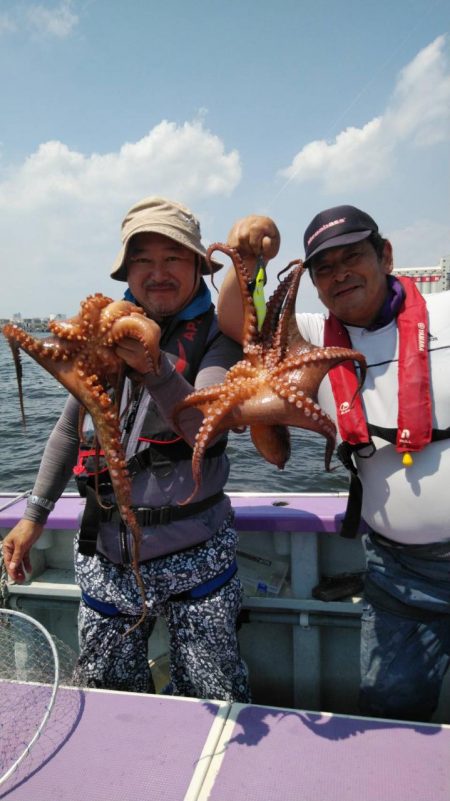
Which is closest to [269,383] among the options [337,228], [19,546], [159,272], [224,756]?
[159,272]

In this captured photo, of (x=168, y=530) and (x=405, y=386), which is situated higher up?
(x=405, y=386)

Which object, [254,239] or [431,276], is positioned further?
[431,276]

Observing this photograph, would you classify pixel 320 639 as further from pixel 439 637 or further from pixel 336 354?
pixel 336 354

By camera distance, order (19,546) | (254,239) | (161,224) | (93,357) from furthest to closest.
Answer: (19,546) → (161,224) → (254,239) → (93,357)

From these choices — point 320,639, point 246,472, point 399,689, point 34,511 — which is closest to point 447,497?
point 399,689

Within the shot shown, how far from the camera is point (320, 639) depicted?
178 inches

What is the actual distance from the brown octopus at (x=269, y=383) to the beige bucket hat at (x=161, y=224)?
439 millimetres

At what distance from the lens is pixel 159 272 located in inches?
117

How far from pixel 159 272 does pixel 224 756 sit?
2.62 m

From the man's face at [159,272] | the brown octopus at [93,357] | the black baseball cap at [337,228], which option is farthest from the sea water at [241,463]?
the brown octopus at [93,357]

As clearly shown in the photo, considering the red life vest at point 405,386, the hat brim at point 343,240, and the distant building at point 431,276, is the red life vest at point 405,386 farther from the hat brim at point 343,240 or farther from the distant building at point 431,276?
the distant building at point 431,276

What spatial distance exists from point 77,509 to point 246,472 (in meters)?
9.00

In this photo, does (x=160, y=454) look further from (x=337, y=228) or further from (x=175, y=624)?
(x=337, y=228)

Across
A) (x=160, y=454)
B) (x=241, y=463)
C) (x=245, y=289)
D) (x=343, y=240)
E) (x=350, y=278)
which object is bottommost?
(x=241, y=463)
